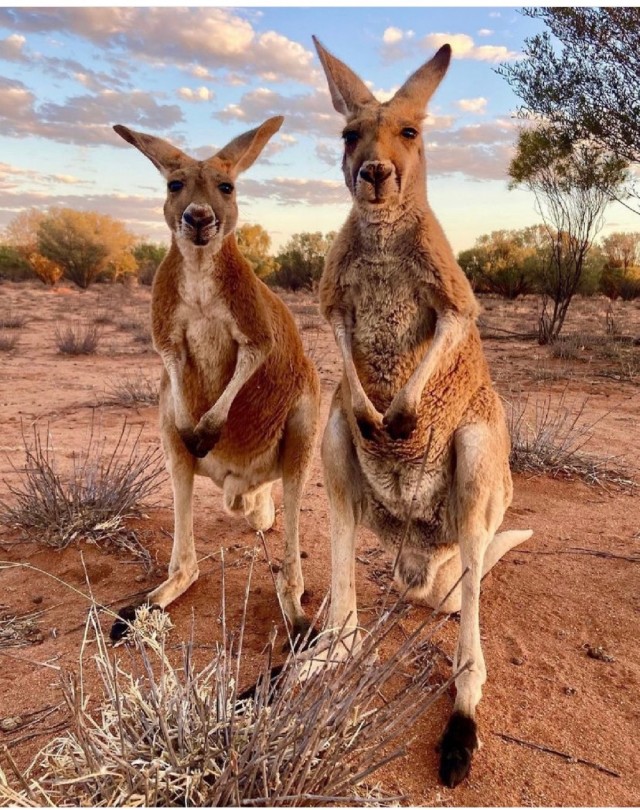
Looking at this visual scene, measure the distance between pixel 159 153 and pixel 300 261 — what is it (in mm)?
27195

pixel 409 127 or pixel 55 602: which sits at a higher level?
pixel 409 127

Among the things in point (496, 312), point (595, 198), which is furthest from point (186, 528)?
point (496, 312)

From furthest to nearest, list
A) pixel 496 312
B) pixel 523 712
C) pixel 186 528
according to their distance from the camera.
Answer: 1. pixel 496 312
2. pixel 186 528
3. pixel 523 712

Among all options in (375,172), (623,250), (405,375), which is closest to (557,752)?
(405,375)

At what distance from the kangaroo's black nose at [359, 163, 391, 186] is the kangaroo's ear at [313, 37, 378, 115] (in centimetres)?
45

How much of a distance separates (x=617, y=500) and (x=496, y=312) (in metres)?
19.6

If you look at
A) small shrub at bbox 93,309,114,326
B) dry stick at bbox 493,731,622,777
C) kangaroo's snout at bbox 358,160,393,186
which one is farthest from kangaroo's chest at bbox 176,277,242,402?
small shrub at bbox 93,309,114,326

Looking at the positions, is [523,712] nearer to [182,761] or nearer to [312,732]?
[312,732]

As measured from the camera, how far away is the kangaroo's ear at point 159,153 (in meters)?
3.61

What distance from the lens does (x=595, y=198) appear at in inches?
586

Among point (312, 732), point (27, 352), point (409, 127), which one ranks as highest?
point (409, 127)

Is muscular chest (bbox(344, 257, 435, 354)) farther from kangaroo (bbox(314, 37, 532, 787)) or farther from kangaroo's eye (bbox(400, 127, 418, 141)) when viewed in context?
kangaroo's eye (bbox(400, 127, 418, 141))

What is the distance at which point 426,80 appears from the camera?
2945 mm

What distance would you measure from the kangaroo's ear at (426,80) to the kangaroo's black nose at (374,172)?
0.46 metres
